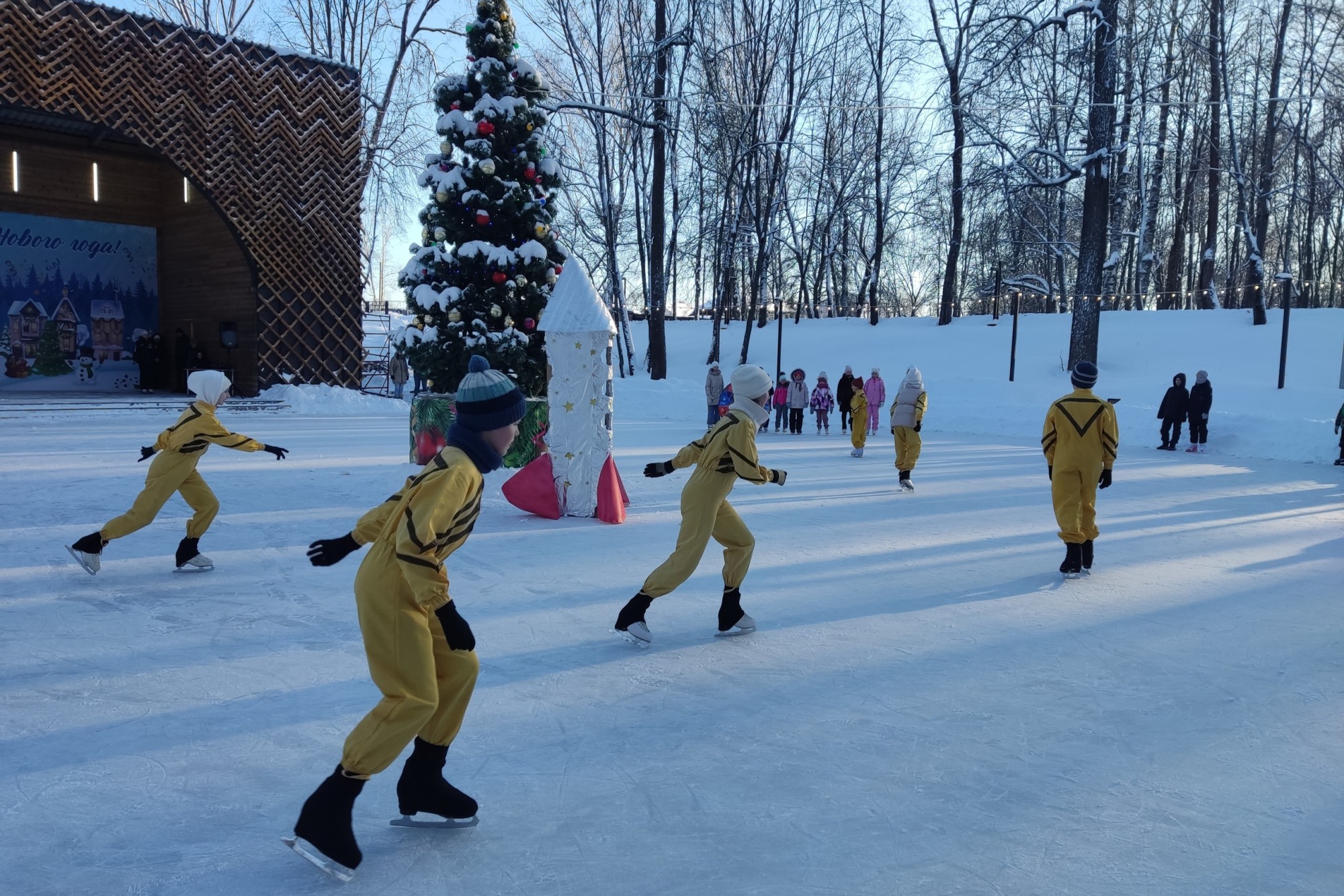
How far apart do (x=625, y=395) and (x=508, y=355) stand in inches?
A: 450

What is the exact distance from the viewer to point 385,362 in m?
26.2

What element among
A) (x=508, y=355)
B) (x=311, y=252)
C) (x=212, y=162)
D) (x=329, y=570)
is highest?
(x=212, y=162)

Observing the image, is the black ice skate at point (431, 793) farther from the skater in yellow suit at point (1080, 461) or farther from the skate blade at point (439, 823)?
the skater in yellow suit at point (1080, 461)

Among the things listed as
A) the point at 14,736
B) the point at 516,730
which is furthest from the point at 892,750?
the point at 14,736

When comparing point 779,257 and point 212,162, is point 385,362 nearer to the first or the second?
point 212,162

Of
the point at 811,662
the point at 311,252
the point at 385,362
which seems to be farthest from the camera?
the point at 385,362

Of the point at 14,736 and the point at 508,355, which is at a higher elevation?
the point at 508,355

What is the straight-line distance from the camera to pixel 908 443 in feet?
35.3

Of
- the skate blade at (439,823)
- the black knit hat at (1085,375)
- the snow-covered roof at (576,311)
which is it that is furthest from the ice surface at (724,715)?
the snow-covered roof at (576,311)

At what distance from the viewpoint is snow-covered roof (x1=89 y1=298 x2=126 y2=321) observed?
73.6 feet

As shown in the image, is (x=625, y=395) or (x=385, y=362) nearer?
(x=625, y=395)

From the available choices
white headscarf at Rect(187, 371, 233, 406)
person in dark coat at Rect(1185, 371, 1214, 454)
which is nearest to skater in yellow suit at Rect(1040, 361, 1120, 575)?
white headscarf at Rect(187, 371, 233, 406)

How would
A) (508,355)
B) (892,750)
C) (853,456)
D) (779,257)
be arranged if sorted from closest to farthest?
(892,750) < (508,355) < (853,456) < (779,257)

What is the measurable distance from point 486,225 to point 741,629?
9.33m
